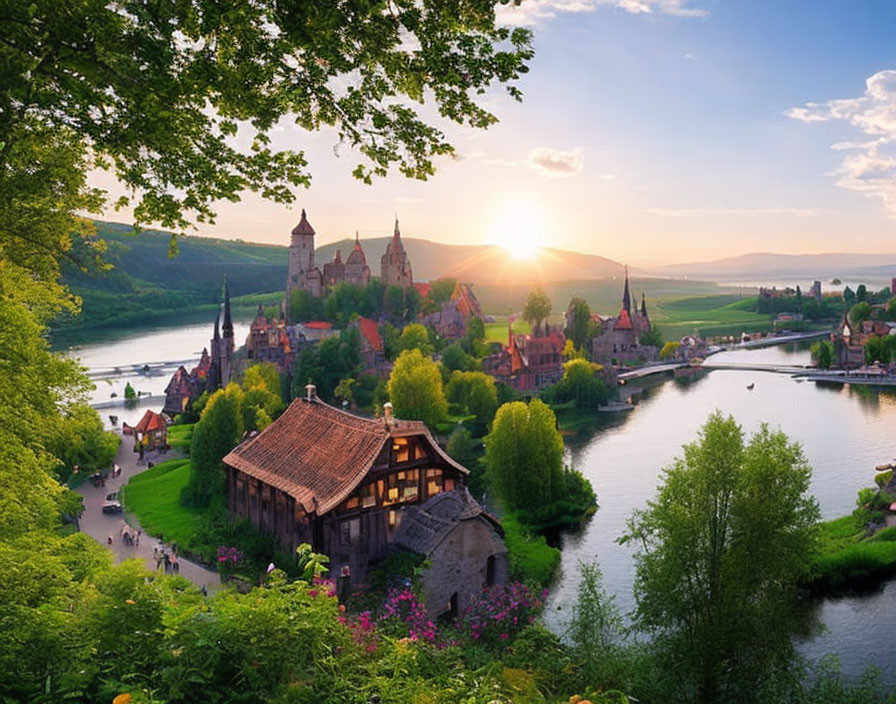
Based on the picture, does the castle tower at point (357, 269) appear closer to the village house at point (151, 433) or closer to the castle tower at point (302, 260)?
the castle tower at point (302, 260)

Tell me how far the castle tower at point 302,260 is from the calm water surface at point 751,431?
171ft

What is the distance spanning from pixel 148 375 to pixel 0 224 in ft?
365

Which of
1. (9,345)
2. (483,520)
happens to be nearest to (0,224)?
(9,345)

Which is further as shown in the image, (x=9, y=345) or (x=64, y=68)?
(x=9, y=345)

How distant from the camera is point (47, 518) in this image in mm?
15031

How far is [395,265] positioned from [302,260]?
47.4ft

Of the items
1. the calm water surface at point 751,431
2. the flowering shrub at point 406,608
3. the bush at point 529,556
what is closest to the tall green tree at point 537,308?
the calm water surface at point 751,431

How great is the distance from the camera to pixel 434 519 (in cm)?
3050

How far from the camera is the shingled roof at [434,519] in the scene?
1160 inches

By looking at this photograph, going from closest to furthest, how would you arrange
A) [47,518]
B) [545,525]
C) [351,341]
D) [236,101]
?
[236,101] → [47,518] → [545,525] → [351,341]

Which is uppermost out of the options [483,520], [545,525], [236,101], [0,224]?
[236,101]

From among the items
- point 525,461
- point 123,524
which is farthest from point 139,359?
point 525,461

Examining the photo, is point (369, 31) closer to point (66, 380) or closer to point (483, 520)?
point (66, 380)

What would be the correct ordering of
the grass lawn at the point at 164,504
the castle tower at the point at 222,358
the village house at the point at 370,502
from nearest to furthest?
the village house at the point at 370,502 → the grass lawn at the point at 164,504 → the castle tower at the point at 222,358
